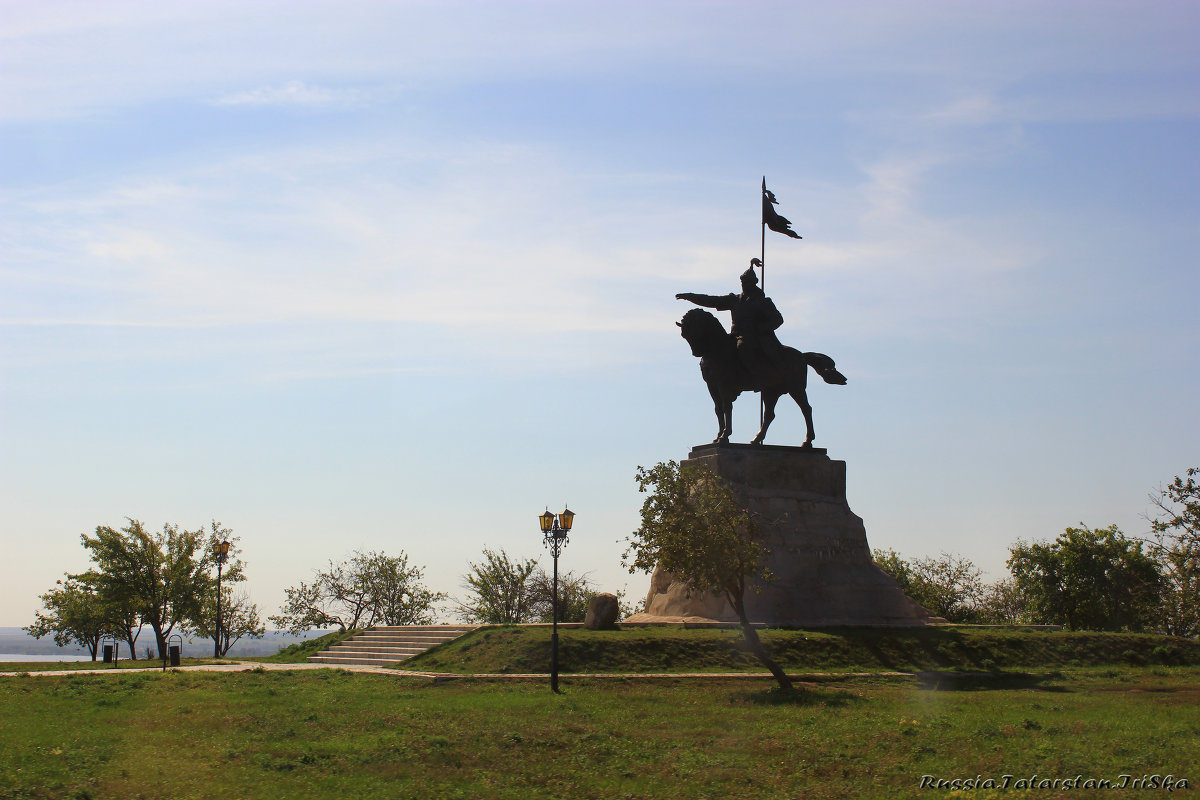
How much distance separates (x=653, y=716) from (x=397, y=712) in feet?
15.0

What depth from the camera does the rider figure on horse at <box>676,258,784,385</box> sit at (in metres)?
32.1

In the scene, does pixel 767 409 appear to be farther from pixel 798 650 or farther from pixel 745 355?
pixel 798 650

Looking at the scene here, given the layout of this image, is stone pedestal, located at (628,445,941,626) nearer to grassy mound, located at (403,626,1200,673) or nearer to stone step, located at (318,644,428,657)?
grassy mound, located at (403,626,1200,673)

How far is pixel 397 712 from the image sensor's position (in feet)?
63.5

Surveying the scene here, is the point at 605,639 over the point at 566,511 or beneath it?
beneath

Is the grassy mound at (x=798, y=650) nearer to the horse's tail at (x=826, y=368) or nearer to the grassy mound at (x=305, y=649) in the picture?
the grassy mound at (x=305, y=649)

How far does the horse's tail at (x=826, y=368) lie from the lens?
111 feet

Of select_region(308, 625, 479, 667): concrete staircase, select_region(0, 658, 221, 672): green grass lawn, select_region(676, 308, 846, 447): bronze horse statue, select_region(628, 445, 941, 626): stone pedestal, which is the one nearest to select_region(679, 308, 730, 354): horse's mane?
select_region(676, 308, 846, 447): bronze horse statue

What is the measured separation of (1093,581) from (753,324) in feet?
86.4

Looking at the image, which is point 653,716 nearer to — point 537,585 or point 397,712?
point 397,712

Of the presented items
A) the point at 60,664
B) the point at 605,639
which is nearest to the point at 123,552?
the point at 60,664

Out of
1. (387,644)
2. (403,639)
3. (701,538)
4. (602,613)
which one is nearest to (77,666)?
(387,644)

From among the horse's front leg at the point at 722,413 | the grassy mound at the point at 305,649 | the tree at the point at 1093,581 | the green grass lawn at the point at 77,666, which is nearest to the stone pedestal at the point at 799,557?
the horse's front leg at the point at 722,413

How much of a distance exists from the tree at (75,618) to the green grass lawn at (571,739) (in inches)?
939
